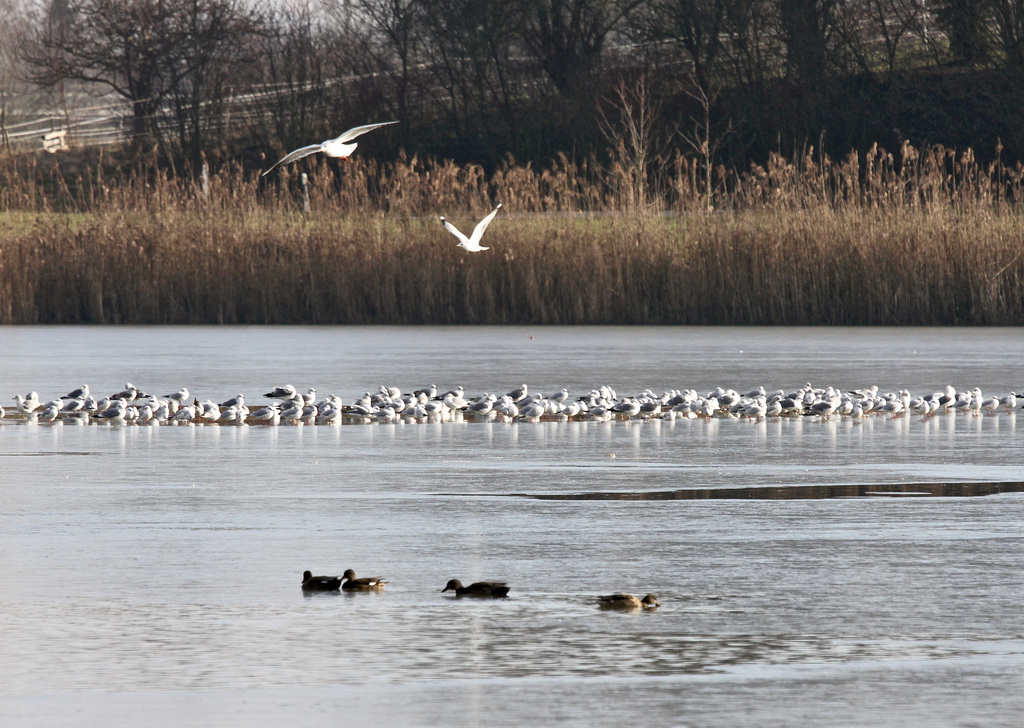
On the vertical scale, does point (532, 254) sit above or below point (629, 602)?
above

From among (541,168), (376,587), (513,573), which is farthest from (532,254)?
(541,168)

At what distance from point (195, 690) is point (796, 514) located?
3284 millimetres

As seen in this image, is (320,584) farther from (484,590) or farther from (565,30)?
(565,30)

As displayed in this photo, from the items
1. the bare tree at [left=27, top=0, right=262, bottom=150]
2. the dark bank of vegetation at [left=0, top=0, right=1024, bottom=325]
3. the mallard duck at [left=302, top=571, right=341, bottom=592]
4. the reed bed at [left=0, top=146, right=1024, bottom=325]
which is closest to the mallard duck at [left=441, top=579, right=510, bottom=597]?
the mallard duck at [left=302, top=571, right=341, bottom=592]

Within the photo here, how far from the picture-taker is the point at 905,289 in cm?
1828

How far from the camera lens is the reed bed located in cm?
Answer: 1823

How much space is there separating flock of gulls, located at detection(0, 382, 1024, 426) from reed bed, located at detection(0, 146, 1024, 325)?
7670 mm

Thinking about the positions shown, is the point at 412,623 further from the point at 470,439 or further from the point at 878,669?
the point at 470,439

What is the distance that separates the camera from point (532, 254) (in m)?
19.1

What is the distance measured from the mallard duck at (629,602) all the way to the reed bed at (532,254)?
14191 millimetres

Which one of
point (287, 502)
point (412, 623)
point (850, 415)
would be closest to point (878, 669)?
point (412, 623)

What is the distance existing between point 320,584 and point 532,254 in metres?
14.6

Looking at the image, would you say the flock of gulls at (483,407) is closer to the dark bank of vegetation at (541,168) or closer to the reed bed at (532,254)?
the reed bed at (532,254)

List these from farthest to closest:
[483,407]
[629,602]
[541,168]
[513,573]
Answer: [541,168] < [483,407] < [513,573] < [629,602]
